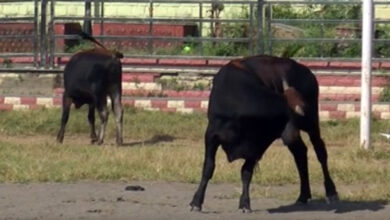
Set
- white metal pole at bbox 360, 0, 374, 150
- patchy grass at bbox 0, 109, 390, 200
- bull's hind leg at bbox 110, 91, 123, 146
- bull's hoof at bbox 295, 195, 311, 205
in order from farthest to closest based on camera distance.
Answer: bull's hind leg at bbox 110, 91, 123, 146
white metal pole at bbox 360, 0, 374, 150
patchy grass at bbox 0, 109, 390, 200
bull's hoof at bbox 295, 195, 311, 205

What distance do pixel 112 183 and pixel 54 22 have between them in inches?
348

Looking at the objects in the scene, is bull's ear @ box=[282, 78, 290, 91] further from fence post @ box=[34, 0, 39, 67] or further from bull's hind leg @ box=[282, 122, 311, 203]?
fence post @ box=[34, 0, 39, 67]

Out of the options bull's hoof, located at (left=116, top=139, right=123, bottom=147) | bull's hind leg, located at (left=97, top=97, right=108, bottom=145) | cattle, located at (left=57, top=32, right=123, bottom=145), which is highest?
cattle, located at (left=57, top=32, right=123, bottom=145)

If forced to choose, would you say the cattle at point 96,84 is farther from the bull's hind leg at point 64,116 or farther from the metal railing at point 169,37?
the metal railing at point 169,37

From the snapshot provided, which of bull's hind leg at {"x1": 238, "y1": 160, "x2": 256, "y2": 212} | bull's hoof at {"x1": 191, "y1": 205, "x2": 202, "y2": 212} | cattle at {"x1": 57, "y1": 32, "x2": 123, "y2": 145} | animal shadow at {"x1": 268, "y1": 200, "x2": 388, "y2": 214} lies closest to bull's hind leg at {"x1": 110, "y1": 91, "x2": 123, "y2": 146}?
cattle at {"x1": 57, "y1": 32, "x2": 123, "y2": 145}

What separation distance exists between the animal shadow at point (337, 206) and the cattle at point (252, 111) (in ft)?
1.91

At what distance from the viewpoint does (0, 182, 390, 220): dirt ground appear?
1043 cm

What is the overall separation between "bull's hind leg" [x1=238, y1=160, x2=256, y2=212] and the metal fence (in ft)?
30.8

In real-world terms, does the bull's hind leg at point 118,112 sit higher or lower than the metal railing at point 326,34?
lower

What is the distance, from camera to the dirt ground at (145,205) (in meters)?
10.4

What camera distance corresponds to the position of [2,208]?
10680mm

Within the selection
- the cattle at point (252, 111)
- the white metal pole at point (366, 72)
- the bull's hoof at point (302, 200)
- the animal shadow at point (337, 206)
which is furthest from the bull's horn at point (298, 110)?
the white metal pole at point (366, 72)

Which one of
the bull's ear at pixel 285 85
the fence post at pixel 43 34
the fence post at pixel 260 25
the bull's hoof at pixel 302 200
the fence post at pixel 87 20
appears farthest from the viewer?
the fence post at pixel 87 20

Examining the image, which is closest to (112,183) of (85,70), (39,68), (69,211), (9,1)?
(69,211)
